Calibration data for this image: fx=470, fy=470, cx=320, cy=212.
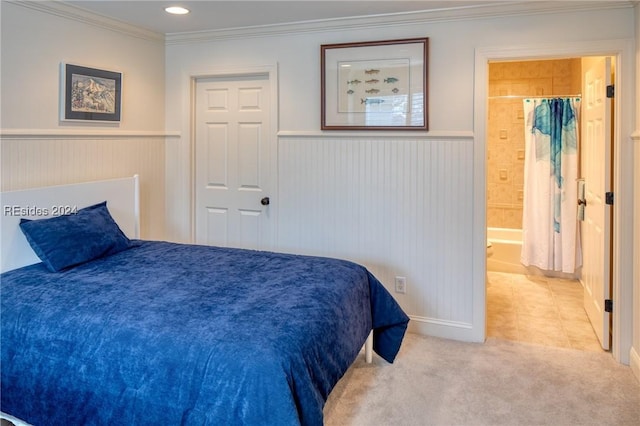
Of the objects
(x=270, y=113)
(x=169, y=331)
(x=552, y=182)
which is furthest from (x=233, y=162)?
(x=552, y=182)

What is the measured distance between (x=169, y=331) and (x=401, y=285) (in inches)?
80.1

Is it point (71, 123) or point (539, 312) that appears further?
point (539, 312)

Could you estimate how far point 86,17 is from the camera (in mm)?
3215

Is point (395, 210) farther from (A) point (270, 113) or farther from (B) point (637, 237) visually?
(B) point (637, 237)

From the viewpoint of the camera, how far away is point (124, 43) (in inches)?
140

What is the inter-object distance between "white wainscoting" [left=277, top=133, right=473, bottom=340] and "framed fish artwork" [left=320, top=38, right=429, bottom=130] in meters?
0.13

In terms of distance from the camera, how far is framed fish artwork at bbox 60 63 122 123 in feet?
10.2

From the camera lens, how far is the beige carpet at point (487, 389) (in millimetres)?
2354

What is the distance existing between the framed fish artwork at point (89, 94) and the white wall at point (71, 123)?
0.04m

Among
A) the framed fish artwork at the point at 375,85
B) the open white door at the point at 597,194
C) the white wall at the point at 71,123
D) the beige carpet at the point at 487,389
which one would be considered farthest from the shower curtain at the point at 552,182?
the white wall at the point at 71,123

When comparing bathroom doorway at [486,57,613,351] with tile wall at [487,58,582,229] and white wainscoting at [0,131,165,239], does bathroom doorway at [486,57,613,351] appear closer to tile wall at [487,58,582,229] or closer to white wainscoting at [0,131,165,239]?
tile wall at [487,58,582,229]

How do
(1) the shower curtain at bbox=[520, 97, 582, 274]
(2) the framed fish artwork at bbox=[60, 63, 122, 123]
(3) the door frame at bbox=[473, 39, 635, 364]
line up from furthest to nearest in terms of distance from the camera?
1. (1) the shower curtain at bbox=[520, 97, 582, 274]
2. (2) the framed fish artwork at bbox=[60, 63, 122, 123]
3. (3) the door frame at bbox=[473, 39, 635, 364]

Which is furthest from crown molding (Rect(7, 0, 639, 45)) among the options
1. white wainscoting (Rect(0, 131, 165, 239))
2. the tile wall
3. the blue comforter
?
the tile wall

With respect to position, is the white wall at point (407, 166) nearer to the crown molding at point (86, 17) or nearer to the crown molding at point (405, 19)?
the crown molding at point (405, 19)
